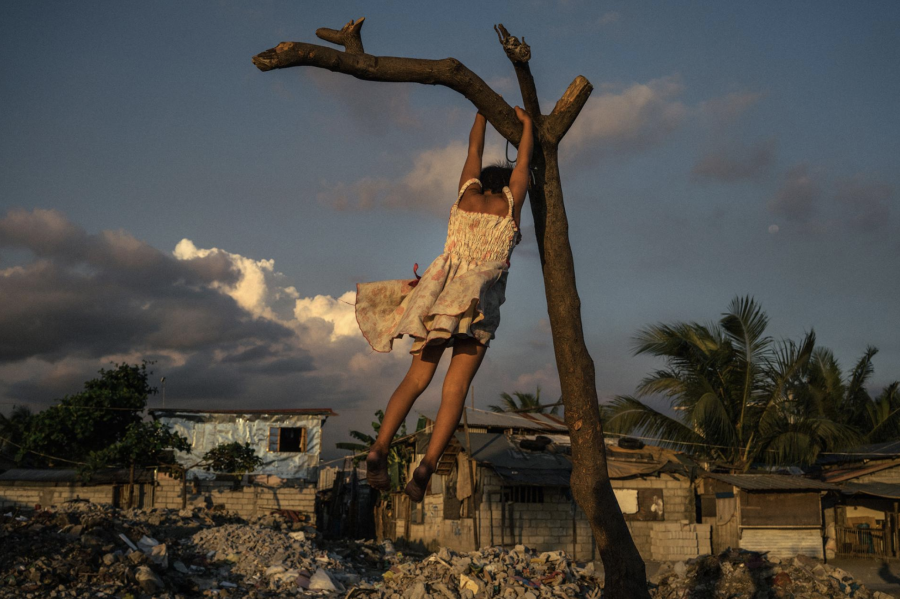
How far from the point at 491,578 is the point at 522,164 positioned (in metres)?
6.62

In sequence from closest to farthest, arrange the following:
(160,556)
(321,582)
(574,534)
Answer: (321,582) → (160,556) → (574,534)

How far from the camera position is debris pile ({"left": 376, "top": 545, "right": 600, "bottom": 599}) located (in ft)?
26.8

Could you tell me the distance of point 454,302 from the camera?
2.91 meters

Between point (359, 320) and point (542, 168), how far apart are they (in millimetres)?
1113

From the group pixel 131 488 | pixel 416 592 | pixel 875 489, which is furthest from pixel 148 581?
pixel 875 489

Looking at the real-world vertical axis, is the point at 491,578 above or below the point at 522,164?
below

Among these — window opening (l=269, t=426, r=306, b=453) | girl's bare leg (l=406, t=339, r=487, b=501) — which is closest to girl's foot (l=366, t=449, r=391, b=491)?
girl's bare leg (l=406, t=339, r=487, b=501)

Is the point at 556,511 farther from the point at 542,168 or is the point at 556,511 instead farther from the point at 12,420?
the point at 12,420

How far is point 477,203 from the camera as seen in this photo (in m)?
3.21

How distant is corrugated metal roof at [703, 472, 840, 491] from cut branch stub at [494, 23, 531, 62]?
1713cm

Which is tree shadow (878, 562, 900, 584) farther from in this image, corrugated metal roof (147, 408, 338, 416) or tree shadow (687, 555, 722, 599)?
corrugated metal roof (147, 408, 338, 416)

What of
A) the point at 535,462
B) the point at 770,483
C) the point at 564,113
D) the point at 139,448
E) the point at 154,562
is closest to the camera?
the point at 564,113

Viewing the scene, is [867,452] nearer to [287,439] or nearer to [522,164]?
[287,439]

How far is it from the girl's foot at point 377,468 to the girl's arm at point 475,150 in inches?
48.9
